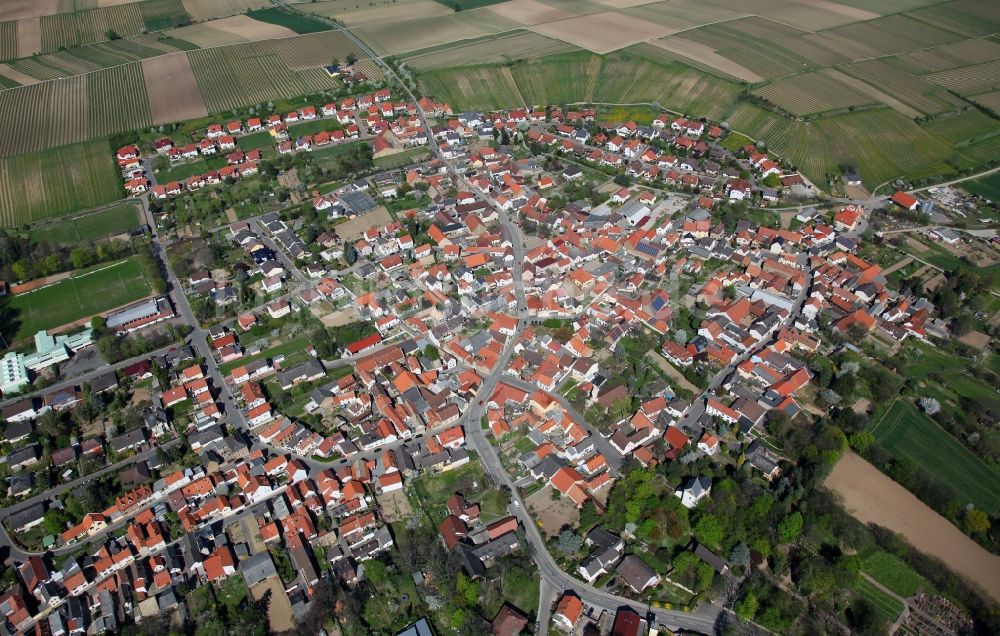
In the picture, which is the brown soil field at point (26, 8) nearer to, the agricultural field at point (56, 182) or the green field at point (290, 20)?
the green field at point (290, 20)

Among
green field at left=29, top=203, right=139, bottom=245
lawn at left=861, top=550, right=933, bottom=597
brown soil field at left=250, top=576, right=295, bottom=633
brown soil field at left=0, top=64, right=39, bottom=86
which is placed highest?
lawn at left=861, top=550, right=933, bottom=597

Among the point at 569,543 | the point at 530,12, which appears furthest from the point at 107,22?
the point at 569,543

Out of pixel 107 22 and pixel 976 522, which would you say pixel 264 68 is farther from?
pixel 976 522

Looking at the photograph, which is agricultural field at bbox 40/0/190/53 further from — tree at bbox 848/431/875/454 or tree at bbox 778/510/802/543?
tree at bbox 848/431/875/454

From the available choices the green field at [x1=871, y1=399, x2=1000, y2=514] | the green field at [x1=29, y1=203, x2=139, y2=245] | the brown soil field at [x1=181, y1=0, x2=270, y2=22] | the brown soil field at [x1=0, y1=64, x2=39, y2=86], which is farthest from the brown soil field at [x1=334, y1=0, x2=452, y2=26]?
the green field at [x1=871, y1=399, x2=1000, y2=514]

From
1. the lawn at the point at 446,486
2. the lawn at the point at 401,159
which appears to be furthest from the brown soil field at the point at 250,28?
the lawn at the point at 446,486

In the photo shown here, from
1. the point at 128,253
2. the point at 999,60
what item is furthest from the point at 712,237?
the point at 999,60
